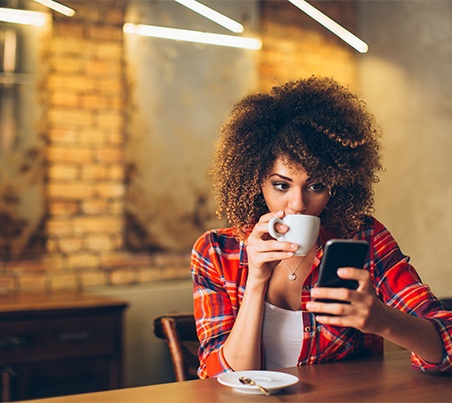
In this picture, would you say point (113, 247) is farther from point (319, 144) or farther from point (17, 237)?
point (319, 144)

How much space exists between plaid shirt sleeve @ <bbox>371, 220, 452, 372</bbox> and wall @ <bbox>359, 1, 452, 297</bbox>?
262 centimetres

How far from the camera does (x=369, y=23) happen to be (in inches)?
194

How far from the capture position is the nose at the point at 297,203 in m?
1.73

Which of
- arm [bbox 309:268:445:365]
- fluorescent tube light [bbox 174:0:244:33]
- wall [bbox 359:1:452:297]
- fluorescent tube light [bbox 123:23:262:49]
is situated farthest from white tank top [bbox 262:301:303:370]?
wall [bbox 359:1:452:297]

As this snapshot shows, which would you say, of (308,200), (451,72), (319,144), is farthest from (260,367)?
(451,72)

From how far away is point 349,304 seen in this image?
1346 mm

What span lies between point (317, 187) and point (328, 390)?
58cm

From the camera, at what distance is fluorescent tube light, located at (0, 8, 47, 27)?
11.6 ft

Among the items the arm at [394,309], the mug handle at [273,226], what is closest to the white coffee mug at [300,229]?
the mug handle at [273,226]

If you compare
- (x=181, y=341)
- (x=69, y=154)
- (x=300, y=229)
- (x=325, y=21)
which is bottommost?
(x=181, y=341)

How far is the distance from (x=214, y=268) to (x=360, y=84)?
11.0 feet

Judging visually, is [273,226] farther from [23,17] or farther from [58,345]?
[23,17]

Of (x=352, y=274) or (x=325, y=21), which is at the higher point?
Result: (x=325, y=21)

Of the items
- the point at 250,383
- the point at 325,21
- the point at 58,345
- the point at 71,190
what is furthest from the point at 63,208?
the point at 250,383
